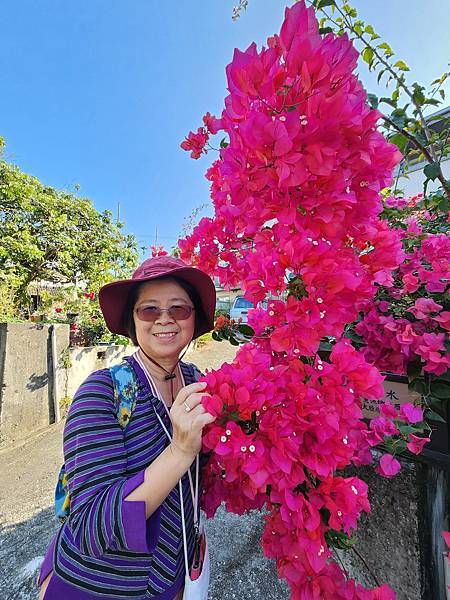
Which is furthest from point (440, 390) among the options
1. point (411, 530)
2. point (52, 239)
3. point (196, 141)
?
point (52, 239)

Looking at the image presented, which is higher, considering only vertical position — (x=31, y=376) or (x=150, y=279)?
(x=150, y=279)

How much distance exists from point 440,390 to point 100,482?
995 millimetres

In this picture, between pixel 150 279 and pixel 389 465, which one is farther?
pixel 150 279

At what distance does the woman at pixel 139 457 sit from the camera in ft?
2.44

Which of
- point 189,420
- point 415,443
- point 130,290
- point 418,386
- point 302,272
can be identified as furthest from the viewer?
point 130,290

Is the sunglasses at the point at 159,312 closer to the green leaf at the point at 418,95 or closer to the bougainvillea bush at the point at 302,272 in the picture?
the bougainvillea bush at the point at 302,272

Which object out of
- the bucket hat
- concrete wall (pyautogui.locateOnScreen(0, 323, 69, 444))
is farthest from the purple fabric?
concrete wall (pyautogui.locateOnScreen(0, 323, 69, 444))

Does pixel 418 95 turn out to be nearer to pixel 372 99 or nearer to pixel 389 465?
pixel 372 99

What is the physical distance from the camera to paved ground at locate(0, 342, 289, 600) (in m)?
1.78

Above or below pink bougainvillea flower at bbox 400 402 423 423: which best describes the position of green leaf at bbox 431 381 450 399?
above

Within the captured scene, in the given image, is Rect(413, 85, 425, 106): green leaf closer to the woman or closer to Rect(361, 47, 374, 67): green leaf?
Rect(361, 47, 374, 67): green leaf

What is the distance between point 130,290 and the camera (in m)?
1.21

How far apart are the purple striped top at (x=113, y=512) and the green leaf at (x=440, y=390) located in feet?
2.78

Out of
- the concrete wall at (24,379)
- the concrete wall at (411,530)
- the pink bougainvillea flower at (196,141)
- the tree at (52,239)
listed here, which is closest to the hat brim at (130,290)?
the pink bougainvillea flower at (196,141)
